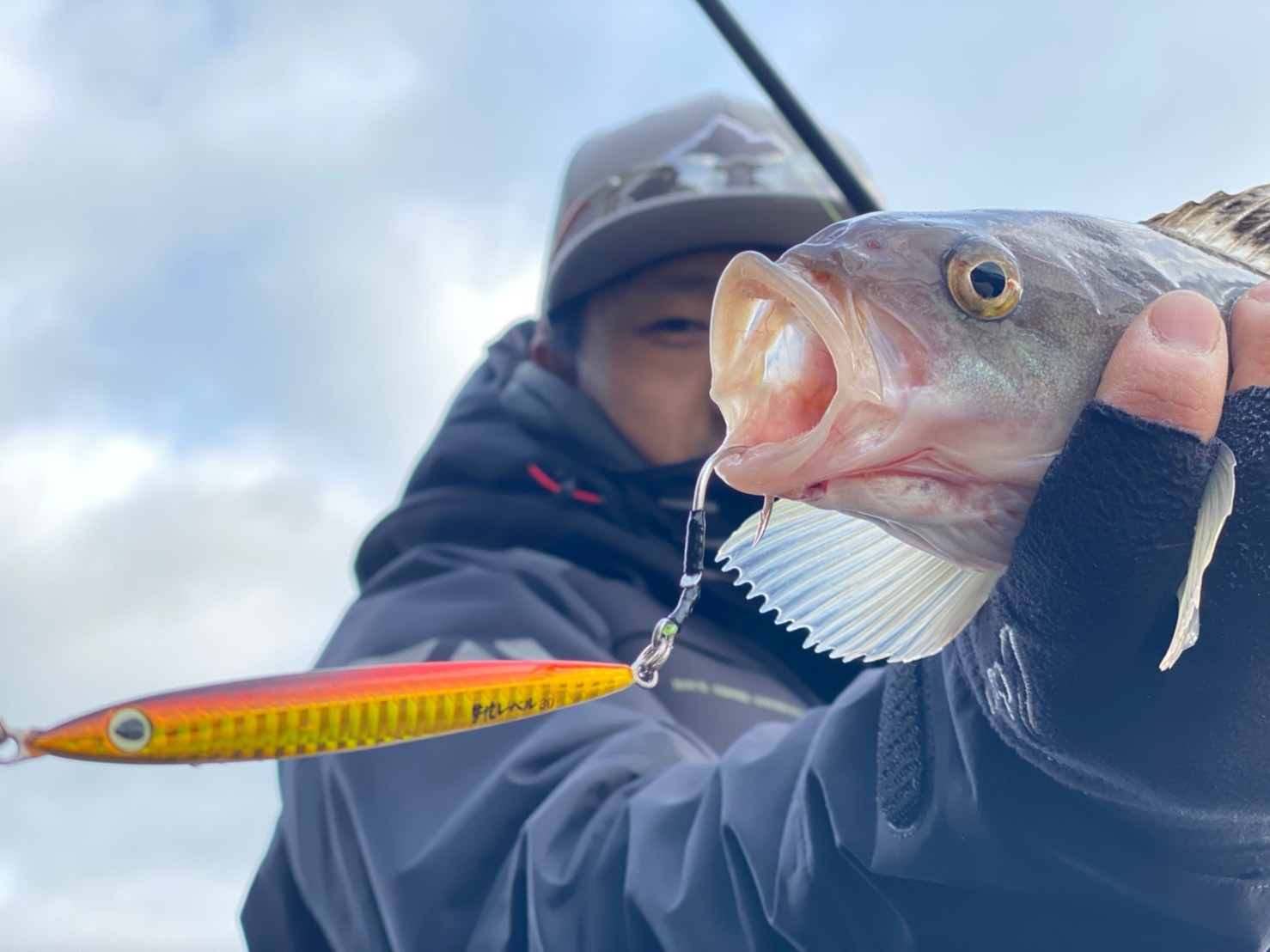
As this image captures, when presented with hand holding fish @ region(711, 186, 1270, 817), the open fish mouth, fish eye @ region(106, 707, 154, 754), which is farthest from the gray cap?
fish eye @ region(106, 707, 154, 754)

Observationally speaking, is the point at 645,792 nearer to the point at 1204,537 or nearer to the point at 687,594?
the point at 687,594

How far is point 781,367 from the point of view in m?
0.91

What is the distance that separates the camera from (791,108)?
10.6 ft

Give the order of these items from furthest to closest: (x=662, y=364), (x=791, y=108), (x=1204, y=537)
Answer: (x=791, y=108) < (x=662, y=364) < (x=1204, y=537)

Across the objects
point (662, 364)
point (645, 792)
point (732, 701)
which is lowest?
point (732, 701)

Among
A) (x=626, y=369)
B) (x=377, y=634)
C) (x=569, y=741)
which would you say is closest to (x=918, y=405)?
(x=569, y=741)

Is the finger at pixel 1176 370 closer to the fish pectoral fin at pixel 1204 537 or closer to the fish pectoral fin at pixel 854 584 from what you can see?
the fish pectoral fin at pixel 1204 537

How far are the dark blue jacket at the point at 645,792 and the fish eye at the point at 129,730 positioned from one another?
769 millimetres

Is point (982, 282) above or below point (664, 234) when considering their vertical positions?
below

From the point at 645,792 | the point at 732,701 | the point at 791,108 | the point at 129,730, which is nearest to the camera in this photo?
the point at 129,730

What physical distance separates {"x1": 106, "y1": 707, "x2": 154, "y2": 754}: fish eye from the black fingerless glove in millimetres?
713

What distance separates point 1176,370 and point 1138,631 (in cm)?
24

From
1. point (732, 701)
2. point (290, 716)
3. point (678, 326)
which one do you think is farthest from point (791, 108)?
point (290, 716)

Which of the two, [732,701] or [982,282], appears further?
[732,701]
